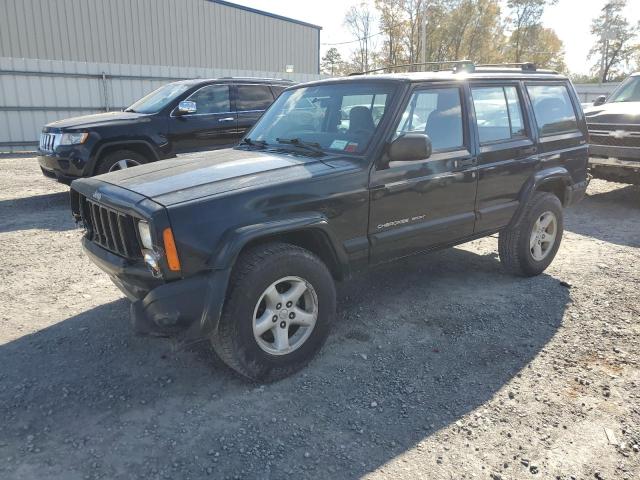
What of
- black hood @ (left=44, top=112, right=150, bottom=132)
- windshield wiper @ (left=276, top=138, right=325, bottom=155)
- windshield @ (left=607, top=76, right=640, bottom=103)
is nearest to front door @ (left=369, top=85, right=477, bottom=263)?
windshield wiper @ (left=276, top=138, right=325, bottom=155)

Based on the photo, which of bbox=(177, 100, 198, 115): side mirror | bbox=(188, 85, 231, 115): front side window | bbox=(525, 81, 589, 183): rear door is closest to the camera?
bbox=(525, 81, 589, 183): rear door

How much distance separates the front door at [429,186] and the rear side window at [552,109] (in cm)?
108

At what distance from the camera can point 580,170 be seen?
5.08 meters

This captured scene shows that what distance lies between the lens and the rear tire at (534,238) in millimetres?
4566

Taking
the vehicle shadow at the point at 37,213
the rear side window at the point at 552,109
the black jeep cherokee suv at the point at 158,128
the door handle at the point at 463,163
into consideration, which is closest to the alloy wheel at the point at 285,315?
the door handle at the point at 463,163

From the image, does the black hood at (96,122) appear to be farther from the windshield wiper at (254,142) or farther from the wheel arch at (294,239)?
the wheel arch at (294,239)

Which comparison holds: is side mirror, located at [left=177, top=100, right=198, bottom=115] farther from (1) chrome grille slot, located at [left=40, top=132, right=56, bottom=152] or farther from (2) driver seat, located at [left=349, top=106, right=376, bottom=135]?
(2) driver seat, located at [left=349, top=106, right=376, bottom=135]

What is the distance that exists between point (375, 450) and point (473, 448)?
51 cm

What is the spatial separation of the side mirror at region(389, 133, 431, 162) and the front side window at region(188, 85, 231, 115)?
5243 mm

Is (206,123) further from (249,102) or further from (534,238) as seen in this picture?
(534,238)

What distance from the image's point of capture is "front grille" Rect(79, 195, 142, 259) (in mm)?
2930

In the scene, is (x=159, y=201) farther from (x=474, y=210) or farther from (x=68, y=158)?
(x=68, y=158)

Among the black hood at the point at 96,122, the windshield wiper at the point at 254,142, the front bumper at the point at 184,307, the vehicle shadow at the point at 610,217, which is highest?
the black hood at the point at 96,122

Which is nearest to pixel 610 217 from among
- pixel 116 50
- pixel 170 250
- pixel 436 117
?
pixel 436 117
